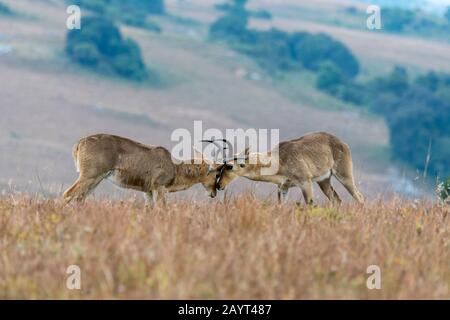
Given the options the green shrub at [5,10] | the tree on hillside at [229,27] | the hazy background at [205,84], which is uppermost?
the green shrub at [5,10]

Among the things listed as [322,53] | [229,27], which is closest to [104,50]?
[229,27]

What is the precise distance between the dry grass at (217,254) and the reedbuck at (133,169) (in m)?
3.71

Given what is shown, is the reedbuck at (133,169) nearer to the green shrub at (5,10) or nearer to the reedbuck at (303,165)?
the reedbuck at (303,165)

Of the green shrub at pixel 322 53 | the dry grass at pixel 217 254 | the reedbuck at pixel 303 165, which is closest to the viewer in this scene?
the dry grass at pixel 217 254

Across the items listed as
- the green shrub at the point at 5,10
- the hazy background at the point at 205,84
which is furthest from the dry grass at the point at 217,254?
the green shrub at the point at 5,10

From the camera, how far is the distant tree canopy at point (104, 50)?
13962 cm

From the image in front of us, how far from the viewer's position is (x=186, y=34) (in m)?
176

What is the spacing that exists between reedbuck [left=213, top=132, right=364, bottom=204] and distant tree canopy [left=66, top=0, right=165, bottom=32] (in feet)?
476

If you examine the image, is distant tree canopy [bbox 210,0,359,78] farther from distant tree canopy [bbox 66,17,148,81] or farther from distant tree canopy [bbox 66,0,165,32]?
distant tree canopy [bbox 66,17,148,81]

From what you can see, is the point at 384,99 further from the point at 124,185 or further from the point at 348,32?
the point at 124,185

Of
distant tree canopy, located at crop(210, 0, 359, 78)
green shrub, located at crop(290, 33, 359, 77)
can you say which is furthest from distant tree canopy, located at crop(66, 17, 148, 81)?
green shrub, located at crop(290, 33, 359, 77)

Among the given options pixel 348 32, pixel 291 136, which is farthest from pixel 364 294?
pixel 348 32

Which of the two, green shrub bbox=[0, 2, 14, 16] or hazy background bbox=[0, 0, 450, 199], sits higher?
green shrub bbox=[0, 2, 14, 16]

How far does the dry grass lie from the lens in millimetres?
8336
